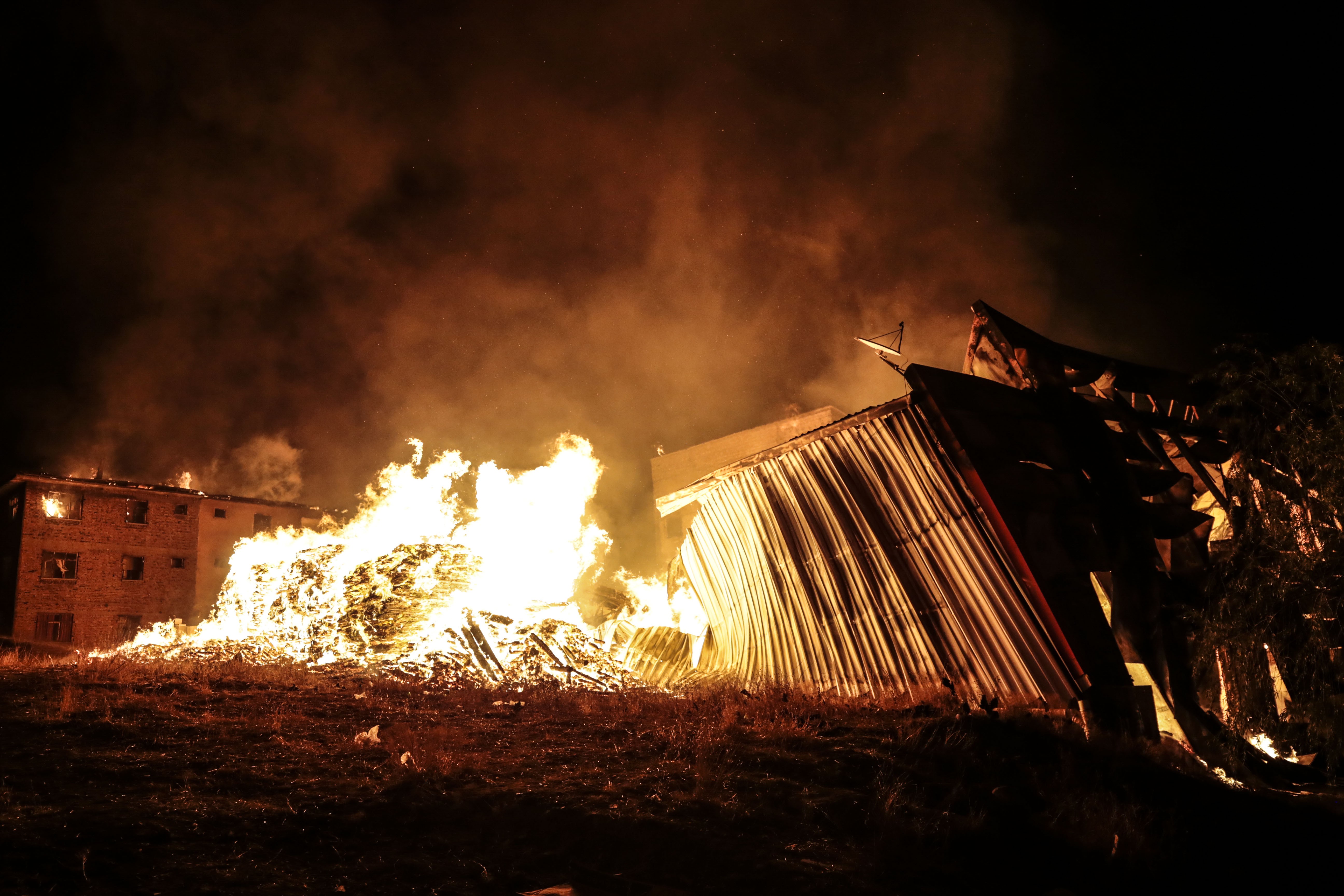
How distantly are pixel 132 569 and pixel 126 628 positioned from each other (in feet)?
8.44

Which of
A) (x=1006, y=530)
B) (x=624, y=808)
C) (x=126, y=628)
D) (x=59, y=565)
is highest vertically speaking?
(x=59, y=565)

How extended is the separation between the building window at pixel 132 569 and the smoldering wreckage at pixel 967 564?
21.2 meters

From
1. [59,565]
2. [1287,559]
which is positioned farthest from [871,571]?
[59,565]

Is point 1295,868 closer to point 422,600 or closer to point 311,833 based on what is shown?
point 311,833

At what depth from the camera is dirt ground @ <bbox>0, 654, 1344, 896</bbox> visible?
5.63m

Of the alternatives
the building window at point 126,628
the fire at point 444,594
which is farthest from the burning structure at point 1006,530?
the building window at point 126,628

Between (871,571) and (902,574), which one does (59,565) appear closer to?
(871,571)

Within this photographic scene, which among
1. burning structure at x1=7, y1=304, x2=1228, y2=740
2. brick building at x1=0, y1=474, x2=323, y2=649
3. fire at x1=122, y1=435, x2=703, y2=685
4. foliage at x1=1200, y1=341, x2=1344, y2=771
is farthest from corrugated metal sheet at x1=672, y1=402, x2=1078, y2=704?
brick building at x1=0, y1=474, x2=323, y2=649

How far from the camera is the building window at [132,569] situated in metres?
34.3

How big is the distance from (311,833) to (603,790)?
254 cm

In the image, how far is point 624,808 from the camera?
690 cm

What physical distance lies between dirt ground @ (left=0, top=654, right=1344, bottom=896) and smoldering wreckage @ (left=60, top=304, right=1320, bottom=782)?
1086 mm

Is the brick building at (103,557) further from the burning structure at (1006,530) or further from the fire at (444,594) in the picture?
the burning structure at (1006,530)

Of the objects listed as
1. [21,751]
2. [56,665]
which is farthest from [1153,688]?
[56,665]
